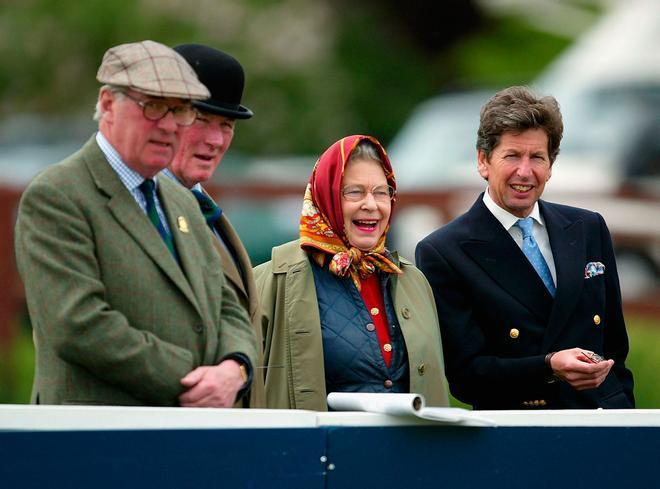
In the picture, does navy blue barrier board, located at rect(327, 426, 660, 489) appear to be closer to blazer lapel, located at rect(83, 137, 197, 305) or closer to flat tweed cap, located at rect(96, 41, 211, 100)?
blazer lapel, located at rect(83, 137, 197, 305)

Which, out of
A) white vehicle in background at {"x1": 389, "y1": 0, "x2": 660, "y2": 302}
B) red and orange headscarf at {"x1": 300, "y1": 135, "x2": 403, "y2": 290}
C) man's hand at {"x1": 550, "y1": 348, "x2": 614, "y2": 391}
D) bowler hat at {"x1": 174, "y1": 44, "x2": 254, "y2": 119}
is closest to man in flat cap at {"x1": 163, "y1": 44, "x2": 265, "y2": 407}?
bowler hat at {"x1": 174, "y1": 44, "x2": 254, "y2": 119}

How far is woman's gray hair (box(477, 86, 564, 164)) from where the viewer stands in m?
5.00

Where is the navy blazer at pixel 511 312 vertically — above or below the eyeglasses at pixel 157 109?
below

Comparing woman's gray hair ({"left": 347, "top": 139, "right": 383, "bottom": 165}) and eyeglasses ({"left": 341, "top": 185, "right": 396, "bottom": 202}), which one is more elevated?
woman's gray hair ({"left": 347, "top": 139, "right": 383, "bottom": 165})

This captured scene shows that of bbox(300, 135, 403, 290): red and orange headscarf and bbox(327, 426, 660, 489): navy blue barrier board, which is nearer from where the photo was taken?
bbox(327, 426, 660, 489): navy blue barrier board

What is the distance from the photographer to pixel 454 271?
503 cm

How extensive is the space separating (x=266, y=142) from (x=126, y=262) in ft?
62.0

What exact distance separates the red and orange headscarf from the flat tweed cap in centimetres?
79

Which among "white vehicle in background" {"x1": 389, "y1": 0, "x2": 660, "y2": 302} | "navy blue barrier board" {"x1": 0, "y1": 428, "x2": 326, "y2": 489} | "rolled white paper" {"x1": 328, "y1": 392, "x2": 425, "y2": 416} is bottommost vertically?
"navy blue barrier board" {"x1": 0, "y1": 428, "x2": 326, "y2": 489}

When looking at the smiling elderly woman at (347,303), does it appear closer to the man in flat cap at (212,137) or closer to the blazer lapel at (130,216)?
the man in flat cap at (212,137)

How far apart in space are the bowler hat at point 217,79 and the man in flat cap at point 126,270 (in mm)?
635

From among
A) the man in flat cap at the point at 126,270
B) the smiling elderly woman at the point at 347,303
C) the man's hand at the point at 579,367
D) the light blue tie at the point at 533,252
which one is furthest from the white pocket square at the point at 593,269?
the man in flat cap at the point at 126,270

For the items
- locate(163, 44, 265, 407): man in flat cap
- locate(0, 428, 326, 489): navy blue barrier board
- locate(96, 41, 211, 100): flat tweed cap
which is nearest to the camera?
locate(0, 428, 326, 489): navy blue barrier board

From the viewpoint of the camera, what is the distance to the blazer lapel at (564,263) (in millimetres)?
4953
